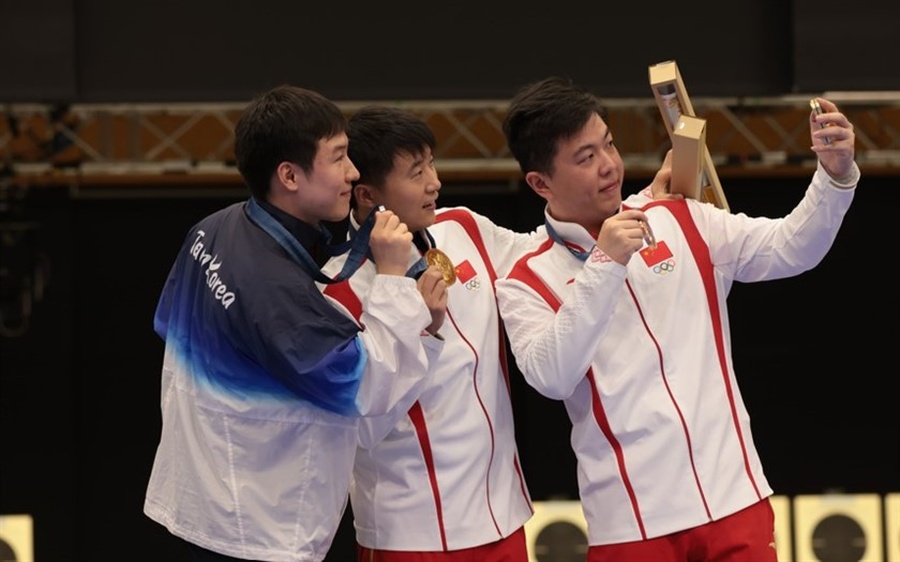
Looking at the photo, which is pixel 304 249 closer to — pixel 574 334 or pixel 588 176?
pixel 574 334

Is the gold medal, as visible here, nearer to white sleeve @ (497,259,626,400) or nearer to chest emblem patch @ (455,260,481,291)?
chest emblem patch @ (455,260,481,291)

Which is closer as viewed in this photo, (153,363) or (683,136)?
(683,136)

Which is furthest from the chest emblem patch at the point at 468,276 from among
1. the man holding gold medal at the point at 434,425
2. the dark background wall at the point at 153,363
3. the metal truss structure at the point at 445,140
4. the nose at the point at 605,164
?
the dark background wall at the point at 153,363

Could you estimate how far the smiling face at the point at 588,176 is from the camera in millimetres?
3213

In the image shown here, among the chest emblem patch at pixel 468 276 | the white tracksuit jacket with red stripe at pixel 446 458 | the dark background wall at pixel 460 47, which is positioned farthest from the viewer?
the dark background wall at pixel 460 47

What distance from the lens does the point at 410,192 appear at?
10.7 feet

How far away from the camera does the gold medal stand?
128 inches

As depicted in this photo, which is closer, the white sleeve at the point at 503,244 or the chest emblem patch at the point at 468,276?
the chest emblem patch at the point at 468,276

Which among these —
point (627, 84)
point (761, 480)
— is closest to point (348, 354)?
point (761, 480)

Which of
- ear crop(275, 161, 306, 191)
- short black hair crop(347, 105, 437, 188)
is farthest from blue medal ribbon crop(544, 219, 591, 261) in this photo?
ear crop(275, 161, 306, 191)

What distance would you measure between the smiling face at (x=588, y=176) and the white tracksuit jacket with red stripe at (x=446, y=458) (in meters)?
0.32

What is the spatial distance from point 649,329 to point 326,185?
0.74 meters

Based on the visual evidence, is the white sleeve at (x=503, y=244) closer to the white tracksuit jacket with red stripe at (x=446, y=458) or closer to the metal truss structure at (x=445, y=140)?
the white tracksuit jacket with red stripe at (x=446, y=458)

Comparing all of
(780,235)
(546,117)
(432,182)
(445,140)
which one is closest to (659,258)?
(780,235)
